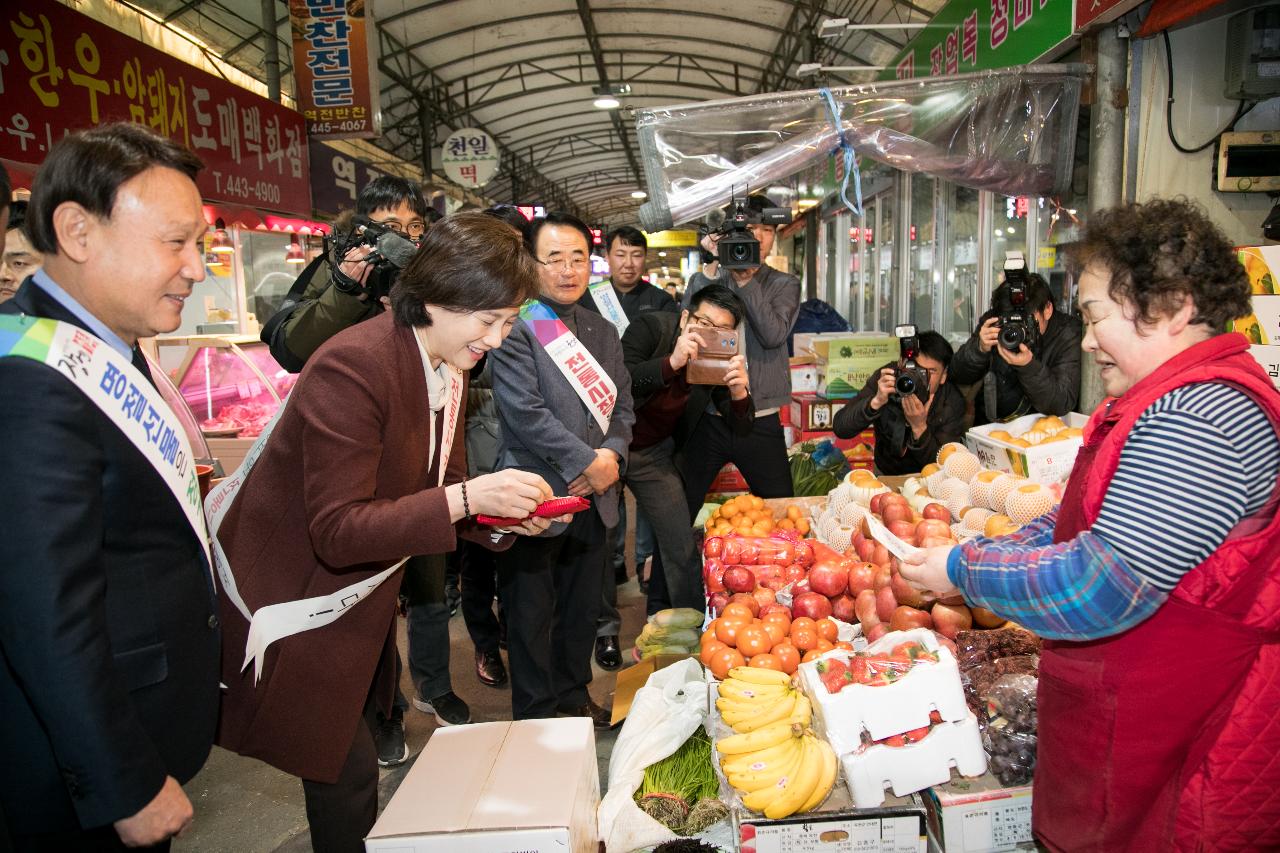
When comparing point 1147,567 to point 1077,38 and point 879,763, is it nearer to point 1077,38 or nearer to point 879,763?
point 879,763

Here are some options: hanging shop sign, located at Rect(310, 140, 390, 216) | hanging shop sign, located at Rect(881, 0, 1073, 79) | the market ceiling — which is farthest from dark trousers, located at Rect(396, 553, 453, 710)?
the market ceiling

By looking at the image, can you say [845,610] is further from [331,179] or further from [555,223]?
[331,179]

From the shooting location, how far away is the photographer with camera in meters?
3.56

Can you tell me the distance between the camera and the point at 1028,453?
320 cm

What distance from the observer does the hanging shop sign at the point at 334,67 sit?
22.8 feet

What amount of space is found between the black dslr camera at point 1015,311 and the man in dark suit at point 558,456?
1.68 m

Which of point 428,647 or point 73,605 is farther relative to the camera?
point 428,647

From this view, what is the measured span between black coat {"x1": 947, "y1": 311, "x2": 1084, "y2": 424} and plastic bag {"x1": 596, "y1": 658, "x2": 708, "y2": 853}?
2057mm

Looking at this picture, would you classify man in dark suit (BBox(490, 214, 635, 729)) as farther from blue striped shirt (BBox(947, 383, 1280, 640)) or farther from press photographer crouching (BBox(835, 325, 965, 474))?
blue striped shirt (BBox(947, 383, 1280, 640))

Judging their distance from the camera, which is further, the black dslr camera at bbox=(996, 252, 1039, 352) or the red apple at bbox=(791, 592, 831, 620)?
the black dslr camera at bbox=(996, 252, 1039, 352)

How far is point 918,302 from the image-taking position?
29.6ft

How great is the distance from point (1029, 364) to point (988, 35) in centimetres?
253

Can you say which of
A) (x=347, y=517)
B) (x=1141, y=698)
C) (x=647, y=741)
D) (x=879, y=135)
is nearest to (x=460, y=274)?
(x=347, y=517)

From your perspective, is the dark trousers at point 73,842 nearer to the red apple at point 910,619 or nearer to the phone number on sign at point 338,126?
the red apple at point 910,619
